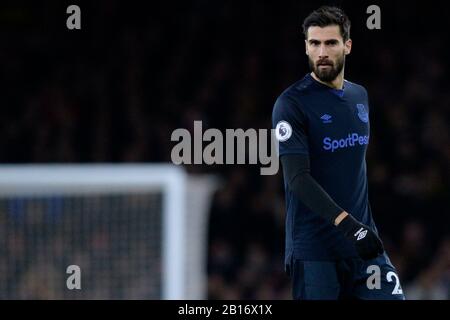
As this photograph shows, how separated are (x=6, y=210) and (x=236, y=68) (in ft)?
13.6

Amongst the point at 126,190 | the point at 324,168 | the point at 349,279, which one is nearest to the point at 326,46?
the point at 324,168

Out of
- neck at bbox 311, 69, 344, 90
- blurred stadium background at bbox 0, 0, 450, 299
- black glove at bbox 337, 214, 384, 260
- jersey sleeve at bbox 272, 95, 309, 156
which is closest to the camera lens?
black glove at bbox 337, 214, 384, 260

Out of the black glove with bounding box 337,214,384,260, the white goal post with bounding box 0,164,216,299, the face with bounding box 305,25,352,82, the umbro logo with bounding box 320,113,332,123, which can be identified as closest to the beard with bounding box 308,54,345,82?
the face with bounding box 305,25,352,82

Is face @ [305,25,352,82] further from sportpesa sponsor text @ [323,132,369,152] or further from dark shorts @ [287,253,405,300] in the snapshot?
Answer: dark shorts @ [287,253,405,300]

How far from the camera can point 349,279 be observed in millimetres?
4113

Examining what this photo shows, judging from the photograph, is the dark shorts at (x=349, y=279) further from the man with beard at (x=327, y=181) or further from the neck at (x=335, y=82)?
the neck at (x=335, y=82)

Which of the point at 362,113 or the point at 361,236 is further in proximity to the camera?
the point at 362,113

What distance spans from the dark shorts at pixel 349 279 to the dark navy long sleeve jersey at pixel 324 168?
35 mm

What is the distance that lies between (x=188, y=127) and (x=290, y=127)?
5.37 meters

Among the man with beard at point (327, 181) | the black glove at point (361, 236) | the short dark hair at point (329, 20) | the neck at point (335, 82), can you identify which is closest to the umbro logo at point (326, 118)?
the man with beard at point (327, 181)

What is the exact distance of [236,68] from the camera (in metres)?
10.1

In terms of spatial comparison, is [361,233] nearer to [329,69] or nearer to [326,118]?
[326,118]

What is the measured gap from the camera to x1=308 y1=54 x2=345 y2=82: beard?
4.13m

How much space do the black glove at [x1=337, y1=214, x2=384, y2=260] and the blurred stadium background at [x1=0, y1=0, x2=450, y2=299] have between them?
2.30 m
